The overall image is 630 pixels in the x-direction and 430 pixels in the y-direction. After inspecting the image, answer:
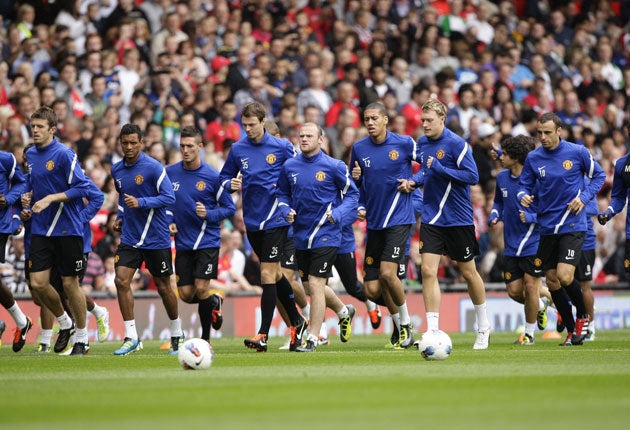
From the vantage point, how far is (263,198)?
603 inches

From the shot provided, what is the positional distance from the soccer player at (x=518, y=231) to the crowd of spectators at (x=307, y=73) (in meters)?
3.63

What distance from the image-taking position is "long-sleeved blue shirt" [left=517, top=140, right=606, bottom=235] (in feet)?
52.2

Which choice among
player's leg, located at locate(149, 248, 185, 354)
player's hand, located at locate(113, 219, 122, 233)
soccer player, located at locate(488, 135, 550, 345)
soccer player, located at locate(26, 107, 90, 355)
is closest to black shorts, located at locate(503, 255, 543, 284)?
soccer player, located at locate(488, 135, 550, 345)

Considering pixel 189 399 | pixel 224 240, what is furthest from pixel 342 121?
pixel 189 399

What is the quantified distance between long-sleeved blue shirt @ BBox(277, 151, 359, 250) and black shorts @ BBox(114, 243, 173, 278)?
171 cm

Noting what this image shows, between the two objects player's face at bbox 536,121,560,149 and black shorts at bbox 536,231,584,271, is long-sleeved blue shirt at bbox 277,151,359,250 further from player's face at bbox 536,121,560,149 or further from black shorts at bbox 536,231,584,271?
black shorts at bbox 536,231,584,271

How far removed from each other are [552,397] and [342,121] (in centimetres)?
1535

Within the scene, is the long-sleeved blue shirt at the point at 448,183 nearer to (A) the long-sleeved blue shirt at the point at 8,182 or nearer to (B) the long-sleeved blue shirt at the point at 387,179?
(B) the long-sleeved blue shirt at the point at 387,179

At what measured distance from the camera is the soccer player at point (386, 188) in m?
15.2

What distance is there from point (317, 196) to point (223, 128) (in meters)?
8.76

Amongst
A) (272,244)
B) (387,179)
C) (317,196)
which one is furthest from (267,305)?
(387,179)

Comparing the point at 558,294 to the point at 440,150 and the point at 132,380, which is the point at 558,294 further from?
the point at 132,380

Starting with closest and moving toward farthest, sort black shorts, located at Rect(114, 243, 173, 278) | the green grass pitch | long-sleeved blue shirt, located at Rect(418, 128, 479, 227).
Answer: the green grass pitch, long-sleeved blue shirt, located at Rect(418, 128, 479, 227), black shorts, located at Rect(114, 243, 173, 278)

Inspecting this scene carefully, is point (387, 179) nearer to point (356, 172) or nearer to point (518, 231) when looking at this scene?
point (356, 172)
